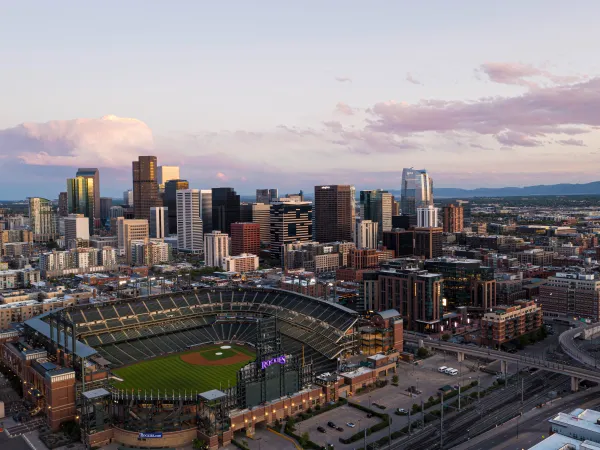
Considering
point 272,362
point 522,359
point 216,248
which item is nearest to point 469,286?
point 522,359

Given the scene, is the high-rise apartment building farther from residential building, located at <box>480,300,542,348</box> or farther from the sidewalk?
the sidewalk

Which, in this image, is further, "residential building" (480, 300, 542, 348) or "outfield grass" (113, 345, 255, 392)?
"residential building" (480, 300, 542, 348)

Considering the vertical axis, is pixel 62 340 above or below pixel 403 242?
below

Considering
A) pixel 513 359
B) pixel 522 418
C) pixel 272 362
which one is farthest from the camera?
pixel 513 359

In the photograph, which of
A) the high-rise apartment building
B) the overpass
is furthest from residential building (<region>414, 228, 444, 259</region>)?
the overpass

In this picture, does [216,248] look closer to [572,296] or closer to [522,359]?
[572,296]

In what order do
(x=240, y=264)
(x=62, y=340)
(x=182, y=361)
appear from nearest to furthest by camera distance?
(x=62, y=340) → (x=182, y=361) → (x=240, y=264)
